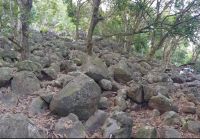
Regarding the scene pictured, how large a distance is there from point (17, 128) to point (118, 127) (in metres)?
1.72

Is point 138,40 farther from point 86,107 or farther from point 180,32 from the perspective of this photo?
point 86,107

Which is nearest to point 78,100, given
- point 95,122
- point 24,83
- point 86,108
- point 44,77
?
point 86,108

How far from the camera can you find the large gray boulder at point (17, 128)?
5449 millimetres

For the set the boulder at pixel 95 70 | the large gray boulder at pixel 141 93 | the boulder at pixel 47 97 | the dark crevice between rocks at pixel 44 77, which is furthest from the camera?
the dark crevice between rocks at pixel 44 77

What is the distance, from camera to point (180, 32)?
950cm

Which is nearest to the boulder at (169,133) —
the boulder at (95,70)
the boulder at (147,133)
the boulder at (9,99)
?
the boulder at (147,133)

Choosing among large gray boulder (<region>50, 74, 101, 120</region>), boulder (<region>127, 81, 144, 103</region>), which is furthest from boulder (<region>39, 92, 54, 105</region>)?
boulder (<region>127, 81, 144, 103</region>)

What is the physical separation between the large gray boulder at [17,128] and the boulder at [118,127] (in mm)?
1192

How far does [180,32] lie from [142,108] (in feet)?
9.97

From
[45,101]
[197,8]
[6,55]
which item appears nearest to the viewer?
[45,101]

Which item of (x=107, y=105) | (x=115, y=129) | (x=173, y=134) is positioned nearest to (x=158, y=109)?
(x=107, y=105)

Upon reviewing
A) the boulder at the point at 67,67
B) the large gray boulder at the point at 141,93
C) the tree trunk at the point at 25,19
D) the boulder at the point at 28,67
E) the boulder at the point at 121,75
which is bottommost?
the large gray boulder at the point at 141,93

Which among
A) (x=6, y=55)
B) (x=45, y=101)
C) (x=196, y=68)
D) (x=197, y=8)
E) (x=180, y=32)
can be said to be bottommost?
(x=196, y=68)

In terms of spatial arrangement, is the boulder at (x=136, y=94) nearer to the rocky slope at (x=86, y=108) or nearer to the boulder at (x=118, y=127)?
the rocky slope at (x=86, y=108)
